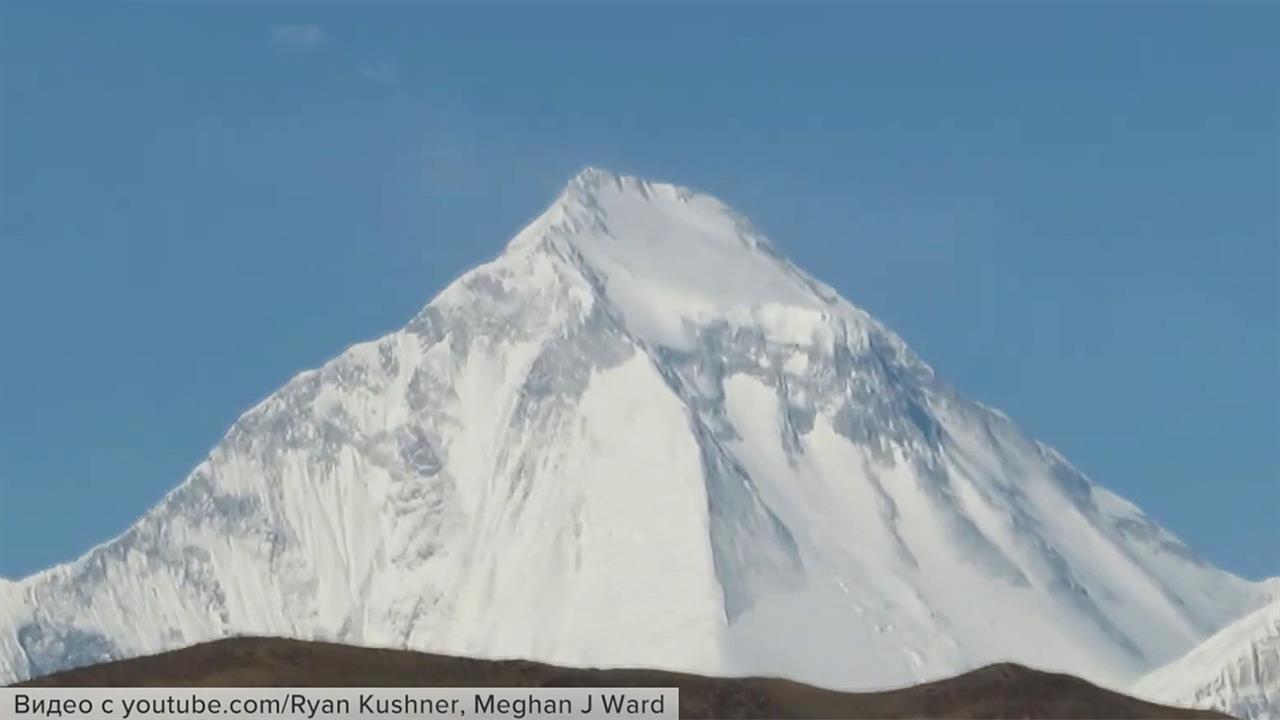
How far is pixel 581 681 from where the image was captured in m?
189

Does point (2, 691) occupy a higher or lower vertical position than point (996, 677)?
lower

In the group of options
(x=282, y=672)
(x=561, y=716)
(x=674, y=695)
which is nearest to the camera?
(x=561, y=716)

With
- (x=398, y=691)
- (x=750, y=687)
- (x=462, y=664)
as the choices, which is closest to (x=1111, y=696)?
(x=750, y=687)

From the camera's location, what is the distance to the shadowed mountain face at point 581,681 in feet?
603

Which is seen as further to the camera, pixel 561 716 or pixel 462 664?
pixel 462 664

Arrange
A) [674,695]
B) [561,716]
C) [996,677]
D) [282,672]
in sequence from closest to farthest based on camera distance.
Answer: [561,716] → [674,695] → [282,672] → [996,677]

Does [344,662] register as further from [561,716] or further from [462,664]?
[561,716]

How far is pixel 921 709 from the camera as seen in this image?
196875mm

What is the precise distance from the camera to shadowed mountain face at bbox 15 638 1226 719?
603ft

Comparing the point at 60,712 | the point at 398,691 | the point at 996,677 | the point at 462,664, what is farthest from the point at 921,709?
the point at 60,712

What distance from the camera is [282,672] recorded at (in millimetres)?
185500

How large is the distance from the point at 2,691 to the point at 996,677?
69418 millimetres

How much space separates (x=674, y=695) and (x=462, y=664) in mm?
32985

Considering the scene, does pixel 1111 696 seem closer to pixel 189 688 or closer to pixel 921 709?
pixel 921 709
